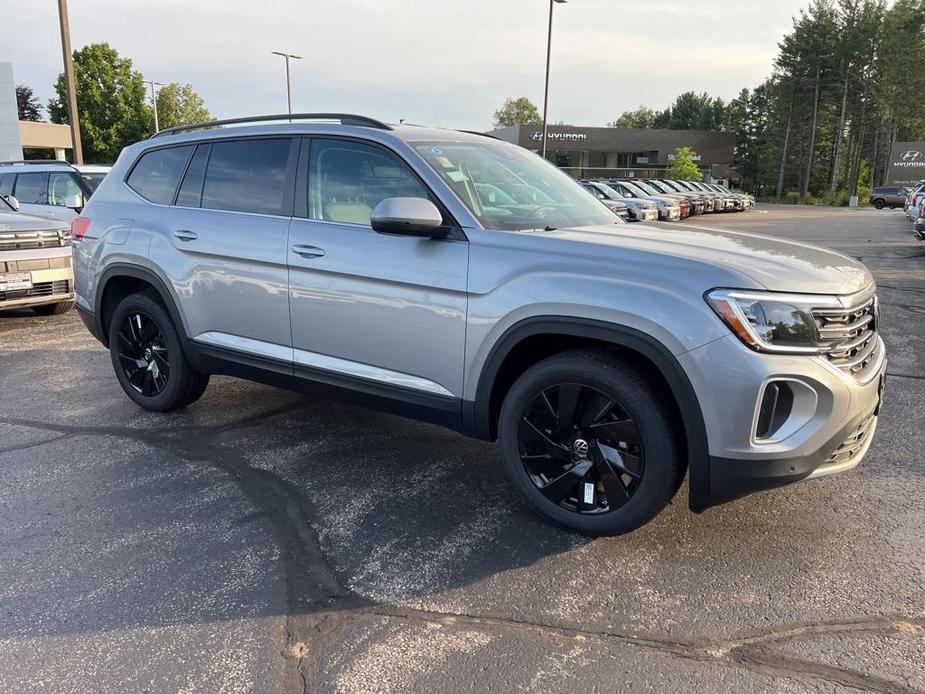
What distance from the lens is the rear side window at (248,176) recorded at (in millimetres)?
4207

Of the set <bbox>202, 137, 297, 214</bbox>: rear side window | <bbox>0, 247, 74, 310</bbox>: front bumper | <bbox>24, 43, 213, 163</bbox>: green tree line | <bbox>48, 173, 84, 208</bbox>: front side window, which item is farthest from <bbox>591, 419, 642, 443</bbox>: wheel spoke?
<bbox>24, 43, 213, 163</bbox>: green tree line

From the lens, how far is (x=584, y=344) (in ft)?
10.7

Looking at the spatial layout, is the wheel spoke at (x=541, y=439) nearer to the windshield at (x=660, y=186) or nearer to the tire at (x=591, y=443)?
the tire at (x=591, y=443)

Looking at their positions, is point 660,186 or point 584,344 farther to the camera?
point 660,186

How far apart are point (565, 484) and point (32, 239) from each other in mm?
7434

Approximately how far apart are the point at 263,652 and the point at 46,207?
10396 millimetres

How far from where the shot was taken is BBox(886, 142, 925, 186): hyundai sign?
53969mm

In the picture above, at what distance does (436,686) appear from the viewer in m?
2.36

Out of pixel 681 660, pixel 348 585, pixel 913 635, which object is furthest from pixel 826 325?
pixel 348 585

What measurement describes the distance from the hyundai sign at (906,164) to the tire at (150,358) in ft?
200

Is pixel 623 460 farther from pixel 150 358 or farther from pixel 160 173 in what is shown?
pixel 160 173

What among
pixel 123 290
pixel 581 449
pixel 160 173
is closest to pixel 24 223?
pixel 123 290

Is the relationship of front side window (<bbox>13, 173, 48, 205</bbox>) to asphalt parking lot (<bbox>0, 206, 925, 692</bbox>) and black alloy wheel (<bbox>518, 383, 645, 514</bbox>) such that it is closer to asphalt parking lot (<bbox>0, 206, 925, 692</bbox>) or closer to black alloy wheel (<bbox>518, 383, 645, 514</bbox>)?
asphalt parking lot (<bbox>0, 206, 925, 692</bbox>)

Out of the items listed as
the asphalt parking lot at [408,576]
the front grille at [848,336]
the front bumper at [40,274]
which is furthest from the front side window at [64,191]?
the front grille at [848,336]
